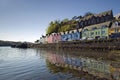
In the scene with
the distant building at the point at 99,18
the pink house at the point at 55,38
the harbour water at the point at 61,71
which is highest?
the distant building at the point at 99,18

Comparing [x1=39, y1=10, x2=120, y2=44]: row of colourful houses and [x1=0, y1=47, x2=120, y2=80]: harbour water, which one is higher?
[x1=39, y1=10, x2=120, y2=44]: row of colourful houses

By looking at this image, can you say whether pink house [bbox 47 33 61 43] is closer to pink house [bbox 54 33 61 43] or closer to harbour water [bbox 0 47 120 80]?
pink house [bbox 54 33 61 43]

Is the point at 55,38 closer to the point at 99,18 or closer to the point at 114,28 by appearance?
the point at 99,18

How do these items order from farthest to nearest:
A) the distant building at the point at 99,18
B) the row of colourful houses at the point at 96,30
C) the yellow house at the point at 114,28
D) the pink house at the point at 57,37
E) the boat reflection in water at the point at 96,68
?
the pink house at the point at 57,37, the distant building at the point at 99,18, the row of colourful houses at the point at 96,30, the yellow house at the point at 114,28, the boat reflection in water at the point at 96,68

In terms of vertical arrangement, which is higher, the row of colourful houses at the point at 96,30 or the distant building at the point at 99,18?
the distant building at the point at 99,18

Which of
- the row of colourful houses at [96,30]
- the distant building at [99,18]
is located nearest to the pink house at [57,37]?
the row of colourful houses at [96,30]

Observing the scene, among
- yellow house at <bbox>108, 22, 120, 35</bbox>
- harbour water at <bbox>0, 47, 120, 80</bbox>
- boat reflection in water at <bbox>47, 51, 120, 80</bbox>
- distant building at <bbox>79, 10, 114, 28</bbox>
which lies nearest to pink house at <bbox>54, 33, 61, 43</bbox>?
distant building at <bbox>79, 10, 114, 28</bbox>

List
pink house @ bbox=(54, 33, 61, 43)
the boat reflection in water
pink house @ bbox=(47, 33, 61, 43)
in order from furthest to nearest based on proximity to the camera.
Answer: pink house @ bbox=(47, 33, 61, 43) → pink house @ bbox=(54, 33, 61, 43) → the boat reflection in water

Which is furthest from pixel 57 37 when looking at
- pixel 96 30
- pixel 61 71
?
pixel 61 71

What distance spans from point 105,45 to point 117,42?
16.7 feet

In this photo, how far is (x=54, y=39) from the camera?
11919 centimetres

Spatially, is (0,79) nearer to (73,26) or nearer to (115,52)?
(115,52)

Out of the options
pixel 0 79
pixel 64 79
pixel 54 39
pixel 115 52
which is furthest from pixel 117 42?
pixel 54 39

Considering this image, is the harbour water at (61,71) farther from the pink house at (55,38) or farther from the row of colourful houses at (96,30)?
the pink house at (55,38)
